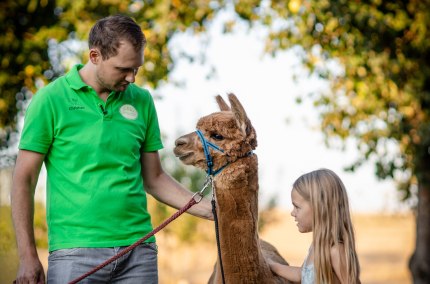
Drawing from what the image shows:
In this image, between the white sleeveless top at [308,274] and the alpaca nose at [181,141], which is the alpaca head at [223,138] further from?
the white sleeveless top at [308,274]

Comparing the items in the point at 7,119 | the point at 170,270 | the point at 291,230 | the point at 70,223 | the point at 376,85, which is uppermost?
the point at 291,230

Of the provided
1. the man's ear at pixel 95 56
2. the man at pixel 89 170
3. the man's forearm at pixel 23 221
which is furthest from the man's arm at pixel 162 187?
the man's forearm at pixel 23 221

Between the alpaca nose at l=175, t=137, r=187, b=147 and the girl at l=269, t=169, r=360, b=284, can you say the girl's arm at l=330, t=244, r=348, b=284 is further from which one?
the alpaca nose at l=175, t=137, r=187, b=147

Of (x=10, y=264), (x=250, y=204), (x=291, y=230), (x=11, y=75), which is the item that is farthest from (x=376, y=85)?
(x=291, y=230)

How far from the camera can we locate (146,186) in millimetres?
4184

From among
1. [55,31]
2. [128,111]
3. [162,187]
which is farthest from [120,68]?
[55,31]

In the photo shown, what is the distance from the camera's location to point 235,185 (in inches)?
163

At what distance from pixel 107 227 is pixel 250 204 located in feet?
3.15

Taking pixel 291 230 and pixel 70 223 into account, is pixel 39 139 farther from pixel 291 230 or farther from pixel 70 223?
pixel 291 230

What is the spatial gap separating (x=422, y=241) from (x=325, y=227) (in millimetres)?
9073

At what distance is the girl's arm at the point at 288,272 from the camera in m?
4.16

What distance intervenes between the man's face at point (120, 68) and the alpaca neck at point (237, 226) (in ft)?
2.87

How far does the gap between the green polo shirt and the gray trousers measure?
4 centimetres

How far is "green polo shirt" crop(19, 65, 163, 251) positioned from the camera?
3537 mm
